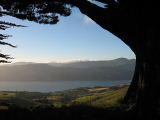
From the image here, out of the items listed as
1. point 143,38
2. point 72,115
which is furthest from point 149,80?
point 72,115

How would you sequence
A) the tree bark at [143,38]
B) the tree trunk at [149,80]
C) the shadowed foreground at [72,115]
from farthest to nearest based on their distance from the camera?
→ the tree bark at [143,38], the shadowed foreground at [72,115], the tree trunk at [149,80]

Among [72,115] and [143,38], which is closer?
[72,115]

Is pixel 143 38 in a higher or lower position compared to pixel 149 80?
higher

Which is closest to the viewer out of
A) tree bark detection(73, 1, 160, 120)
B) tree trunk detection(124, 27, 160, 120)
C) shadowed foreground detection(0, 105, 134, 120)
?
tree trunk detection(124, 27, 160, 120)

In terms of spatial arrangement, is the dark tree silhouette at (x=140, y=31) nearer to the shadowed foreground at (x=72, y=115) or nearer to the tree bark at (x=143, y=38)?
the tree bark at (x=143, y=38)

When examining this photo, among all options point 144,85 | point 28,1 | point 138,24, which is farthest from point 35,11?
point 144,85

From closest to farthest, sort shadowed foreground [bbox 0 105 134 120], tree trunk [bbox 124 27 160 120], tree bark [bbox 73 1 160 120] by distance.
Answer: tree trunk [bbox 124 27 160 120]
shadowed foreground [bbox 0 105 134 120]
tree bark [bbox 73 1 160 120]

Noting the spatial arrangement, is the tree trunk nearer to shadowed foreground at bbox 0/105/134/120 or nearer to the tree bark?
the tree bark

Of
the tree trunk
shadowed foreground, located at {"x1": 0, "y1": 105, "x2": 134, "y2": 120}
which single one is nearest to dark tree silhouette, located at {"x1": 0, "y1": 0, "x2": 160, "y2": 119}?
the tree trunk

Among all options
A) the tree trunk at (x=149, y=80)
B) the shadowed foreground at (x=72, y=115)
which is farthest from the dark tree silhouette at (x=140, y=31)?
the shadowed foreground at (x=72, y=115)

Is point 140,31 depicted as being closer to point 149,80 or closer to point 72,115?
point 149,80

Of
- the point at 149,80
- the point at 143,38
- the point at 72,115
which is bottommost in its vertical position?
the point at 72,115

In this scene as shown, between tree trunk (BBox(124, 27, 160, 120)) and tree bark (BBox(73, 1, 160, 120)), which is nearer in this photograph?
tree trunk (BBox(124, 27, 160, 120))

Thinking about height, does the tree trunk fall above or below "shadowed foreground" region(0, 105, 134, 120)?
above
